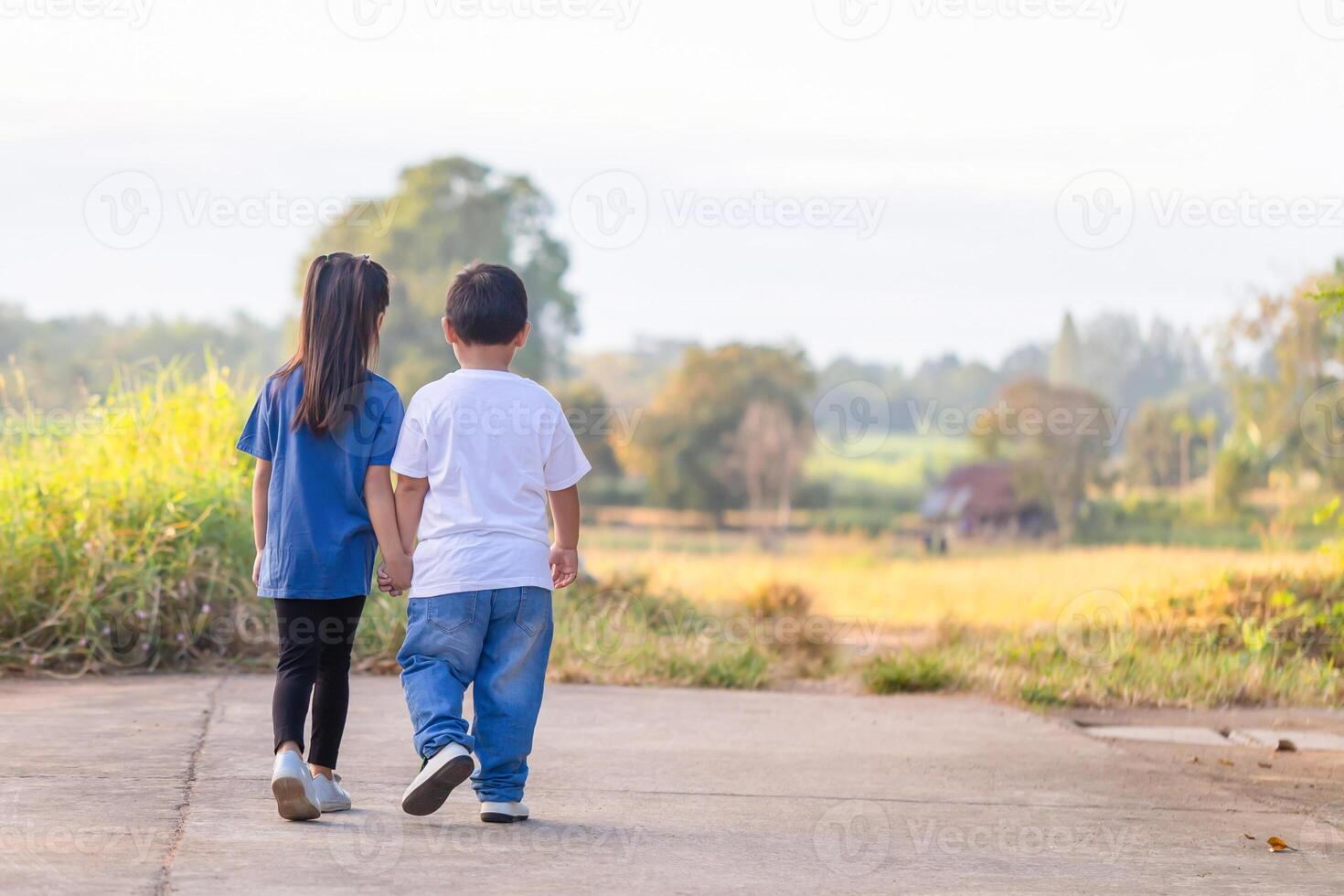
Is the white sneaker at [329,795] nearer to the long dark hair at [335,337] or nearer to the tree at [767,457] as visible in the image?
the long dark hair at [335,337]

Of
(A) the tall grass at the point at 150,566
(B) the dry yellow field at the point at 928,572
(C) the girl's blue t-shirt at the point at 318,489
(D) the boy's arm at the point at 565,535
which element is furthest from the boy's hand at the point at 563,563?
(B) the dry yellow field at the point at 928,572

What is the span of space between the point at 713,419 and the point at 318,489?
110 feet

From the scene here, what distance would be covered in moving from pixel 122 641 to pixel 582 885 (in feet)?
12.5

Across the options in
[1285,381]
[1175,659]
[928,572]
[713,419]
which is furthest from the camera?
Answer: [713,419]

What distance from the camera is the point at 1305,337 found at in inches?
1188

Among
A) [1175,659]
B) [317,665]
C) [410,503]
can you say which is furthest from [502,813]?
[1175,659]

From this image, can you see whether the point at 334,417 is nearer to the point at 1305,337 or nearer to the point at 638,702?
the point at 638,702

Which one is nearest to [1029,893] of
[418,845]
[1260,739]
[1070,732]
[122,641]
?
[418,845]

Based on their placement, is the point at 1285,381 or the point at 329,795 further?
the point at 1285,381

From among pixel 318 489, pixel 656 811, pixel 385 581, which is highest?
pixel 318 489

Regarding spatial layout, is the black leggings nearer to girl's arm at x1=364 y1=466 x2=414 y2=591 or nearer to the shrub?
girl's arm at x1=364 y1=466 x2=414 y2=591

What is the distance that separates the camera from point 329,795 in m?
3.80

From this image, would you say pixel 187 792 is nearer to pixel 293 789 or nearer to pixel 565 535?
pixel 293 789

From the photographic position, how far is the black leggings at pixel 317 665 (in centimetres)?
378
